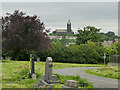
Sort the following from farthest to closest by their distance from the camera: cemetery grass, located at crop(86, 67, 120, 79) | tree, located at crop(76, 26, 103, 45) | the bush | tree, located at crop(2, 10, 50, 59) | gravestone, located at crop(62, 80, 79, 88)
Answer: tree, located at crop(76, 26, 103, 45) → the bush → tree, located at crop(2, 10, 50, 59) → cemetery grass, located at crop(86, 67, 120, 79) → gravestone, located at crop(62, 80, 79, 88)

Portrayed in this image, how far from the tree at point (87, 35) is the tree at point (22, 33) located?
27.4 metres

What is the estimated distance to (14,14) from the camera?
42.0 metres

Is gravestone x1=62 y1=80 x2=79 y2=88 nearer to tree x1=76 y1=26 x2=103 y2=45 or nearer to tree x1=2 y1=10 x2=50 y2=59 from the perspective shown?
tree x1=2 y1=10 x2=50 y2=59

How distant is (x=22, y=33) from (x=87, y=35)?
105 feet

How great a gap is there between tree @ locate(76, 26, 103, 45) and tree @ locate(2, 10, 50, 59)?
1081 inches

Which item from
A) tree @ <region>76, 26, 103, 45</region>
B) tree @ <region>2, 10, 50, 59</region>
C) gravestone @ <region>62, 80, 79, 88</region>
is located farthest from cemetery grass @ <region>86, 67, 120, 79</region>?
tree @ <region>76, 26, 103, 45</region>

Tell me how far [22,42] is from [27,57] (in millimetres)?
11100

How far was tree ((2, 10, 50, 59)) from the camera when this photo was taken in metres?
39.4

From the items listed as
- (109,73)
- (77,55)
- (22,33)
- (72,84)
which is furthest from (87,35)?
(72,84)

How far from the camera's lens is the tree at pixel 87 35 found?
67938 mm

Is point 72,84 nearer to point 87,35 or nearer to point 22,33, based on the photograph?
point 22,33

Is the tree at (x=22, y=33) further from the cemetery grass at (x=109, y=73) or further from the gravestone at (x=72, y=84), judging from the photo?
the gravestone at (x=72, y=84)

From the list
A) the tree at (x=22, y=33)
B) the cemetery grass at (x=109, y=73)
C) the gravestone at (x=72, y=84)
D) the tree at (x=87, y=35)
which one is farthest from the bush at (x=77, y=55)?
the gravestone at (x=72, y=84)

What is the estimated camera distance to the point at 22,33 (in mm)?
40188
